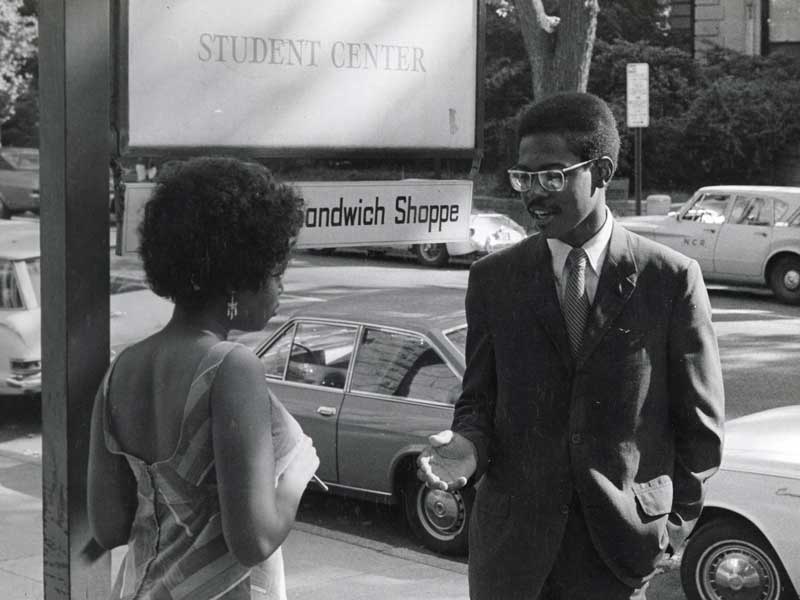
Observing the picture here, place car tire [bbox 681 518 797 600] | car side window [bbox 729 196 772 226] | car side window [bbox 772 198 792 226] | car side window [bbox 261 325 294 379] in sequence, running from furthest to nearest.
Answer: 1. car side window [bbox 729 196 772 226]
2. car side window [bbox 772 198 792 226]
3. car side window [bbox 261 325 294 379]
4. car tire [bbox 681 518 797 600]

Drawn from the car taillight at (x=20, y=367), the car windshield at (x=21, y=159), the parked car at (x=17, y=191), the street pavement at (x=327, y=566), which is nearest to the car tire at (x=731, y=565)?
the street pavement at (x=327, y=566)

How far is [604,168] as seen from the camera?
→ 3074 mm

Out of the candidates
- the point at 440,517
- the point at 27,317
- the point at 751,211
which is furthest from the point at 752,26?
the point at 440,517

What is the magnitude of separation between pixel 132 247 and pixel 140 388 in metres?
0.51

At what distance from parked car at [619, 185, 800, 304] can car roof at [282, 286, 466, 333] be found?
10.4m

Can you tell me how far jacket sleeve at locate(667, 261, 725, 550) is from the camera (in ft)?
9.91

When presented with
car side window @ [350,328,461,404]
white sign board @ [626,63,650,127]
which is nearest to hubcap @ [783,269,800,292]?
white sign board @ [626,63,650,127]

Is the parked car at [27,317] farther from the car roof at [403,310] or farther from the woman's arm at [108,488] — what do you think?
the woman's arm at [108,488]

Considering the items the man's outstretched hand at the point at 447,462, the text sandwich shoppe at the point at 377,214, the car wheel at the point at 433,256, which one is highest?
the text sandwich shoppe at the point at 377,214

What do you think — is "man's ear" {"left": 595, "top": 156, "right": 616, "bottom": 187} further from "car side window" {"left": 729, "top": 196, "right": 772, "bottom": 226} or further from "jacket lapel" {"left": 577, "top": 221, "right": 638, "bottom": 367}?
"car side window" {"left": 729, "top": 196, "right": 772, "bottom": 226}

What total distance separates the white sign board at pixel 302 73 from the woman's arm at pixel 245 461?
40.4 inches

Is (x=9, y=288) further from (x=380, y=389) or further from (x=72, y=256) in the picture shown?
(x=72, y=256)

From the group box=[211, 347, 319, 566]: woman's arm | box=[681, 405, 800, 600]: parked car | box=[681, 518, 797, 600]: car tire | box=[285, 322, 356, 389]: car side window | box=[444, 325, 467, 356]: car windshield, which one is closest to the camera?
box=[211, 347, 319, 566]: woman's arm

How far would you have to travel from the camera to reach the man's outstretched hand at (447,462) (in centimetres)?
294
